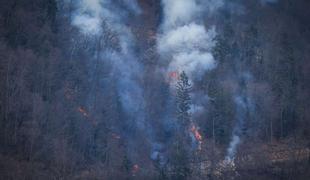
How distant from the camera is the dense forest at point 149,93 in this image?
5309 cm

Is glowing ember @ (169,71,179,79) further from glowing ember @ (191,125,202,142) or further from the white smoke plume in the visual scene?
glowing ember @ (191,125,202,142)

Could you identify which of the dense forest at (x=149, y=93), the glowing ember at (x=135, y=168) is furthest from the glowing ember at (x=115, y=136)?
the glowing ember at (x=135, y=168)

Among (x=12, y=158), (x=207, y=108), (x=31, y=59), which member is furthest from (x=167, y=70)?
(x=12, y=158)

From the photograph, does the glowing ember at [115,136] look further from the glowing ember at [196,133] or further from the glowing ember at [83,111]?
the glowing ember at [196,133]

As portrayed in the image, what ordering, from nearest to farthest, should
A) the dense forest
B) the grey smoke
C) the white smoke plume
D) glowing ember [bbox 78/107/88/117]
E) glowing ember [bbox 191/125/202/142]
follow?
1. the dense forest
2. glowing ember [bbox 78/107/88/117]
3. glowing ember [bbox 191/125/202/142]
4. the grey smoke
5. the white smoke plume

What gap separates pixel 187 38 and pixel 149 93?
52.4ft

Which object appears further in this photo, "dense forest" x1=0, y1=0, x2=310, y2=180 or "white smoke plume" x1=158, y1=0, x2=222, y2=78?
"white smoke plume" x1=158, y1=0, x2=222, y2=78

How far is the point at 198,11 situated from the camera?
8650 cm

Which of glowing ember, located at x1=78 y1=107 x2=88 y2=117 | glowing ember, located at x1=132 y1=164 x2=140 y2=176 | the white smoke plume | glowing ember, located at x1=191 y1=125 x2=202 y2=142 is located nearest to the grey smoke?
glowing ember, located at x1=78 y1=107 x2=88 y2=117

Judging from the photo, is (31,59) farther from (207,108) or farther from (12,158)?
(207,108)

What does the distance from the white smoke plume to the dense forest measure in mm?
259

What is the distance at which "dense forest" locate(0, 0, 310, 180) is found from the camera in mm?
53094

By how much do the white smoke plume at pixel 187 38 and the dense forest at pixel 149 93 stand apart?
0.85ft

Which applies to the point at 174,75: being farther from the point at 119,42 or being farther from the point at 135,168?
the point at 135,168
